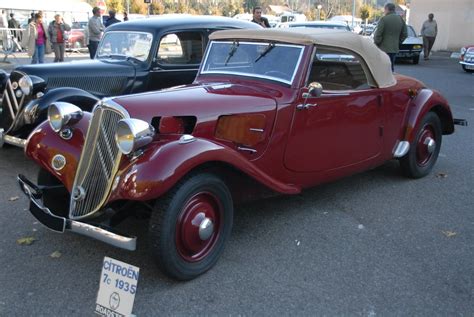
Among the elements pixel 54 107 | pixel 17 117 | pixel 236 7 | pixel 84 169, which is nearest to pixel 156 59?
pixel 17 117

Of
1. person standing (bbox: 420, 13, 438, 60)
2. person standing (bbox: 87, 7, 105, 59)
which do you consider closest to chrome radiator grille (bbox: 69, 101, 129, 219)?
person standing (bbox: 87, 7, 105, 59)

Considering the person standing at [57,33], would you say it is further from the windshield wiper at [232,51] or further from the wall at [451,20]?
the wall at [451,20]

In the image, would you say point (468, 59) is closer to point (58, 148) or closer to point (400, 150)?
point (400, 150)

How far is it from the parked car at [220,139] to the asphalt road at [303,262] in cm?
28

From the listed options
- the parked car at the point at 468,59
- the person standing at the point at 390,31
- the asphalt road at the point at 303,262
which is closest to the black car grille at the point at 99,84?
the asphalt road at the point at 303,262

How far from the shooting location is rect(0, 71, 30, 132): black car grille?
5.55 meters

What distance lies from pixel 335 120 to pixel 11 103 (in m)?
3.80

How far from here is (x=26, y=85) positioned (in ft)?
18.1

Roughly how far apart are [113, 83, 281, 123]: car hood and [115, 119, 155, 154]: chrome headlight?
0.83 feet

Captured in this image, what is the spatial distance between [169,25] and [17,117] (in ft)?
7.50

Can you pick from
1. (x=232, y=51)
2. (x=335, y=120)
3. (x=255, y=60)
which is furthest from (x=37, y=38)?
(x=335, y=120)

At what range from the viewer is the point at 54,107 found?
3574 millimetres

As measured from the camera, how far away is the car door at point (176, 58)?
6426 mm

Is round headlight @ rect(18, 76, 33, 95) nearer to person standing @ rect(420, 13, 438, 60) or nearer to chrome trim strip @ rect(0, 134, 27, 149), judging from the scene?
chrome trim strip @ rect(0, 134, 27, 149)
